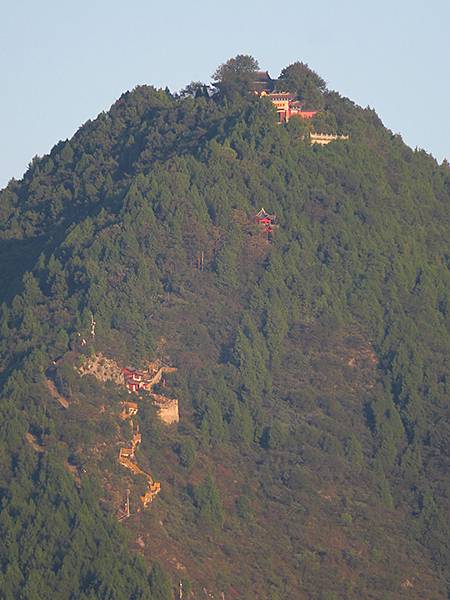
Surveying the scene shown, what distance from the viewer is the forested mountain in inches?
5389

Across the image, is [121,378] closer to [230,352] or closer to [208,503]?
[230,352]

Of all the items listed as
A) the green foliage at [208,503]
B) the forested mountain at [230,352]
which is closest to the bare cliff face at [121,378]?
the forested mountain at [230,352]

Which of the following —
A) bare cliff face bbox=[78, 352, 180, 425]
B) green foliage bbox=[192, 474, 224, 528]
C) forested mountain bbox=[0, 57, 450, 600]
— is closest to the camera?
forested mountain bbox=[0, 57, 450, 600]

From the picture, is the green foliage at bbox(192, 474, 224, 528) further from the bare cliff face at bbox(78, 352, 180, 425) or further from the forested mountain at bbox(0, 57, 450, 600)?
the bare cliff face at bbox(78, 352, 180, 425)

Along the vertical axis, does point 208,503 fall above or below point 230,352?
below

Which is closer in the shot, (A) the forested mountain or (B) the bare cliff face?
(A) the forested mountain

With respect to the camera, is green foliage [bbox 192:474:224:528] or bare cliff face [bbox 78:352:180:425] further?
bare cliff face [bbox 78:352:180:425]

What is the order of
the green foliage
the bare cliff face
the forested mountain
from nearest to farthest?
the forested mountain, the green foliage, the bare cliff face

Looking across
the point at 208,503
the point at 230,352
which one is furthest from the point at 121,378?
the point at 208,503

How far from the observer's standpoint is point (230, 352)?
495ft

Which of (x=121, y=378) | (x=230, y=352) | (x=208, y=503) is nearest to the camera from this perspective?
(x=208, y=503)

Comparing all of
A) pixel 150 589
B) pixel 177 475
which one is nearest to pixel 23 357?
pixel 177 475

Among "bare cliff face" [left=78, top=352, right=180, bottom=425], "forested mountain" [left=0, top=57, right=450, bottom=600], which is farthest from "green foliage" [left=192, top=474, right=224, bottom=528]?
"bare cliff face" [left=78, top=352, right=180, bottom=425]

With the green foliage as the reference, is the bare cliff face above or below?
above
